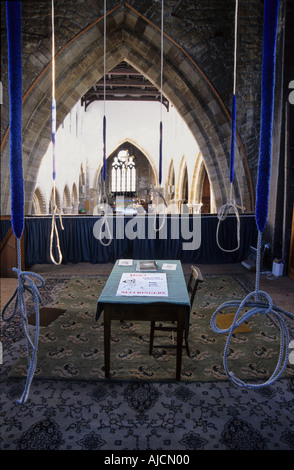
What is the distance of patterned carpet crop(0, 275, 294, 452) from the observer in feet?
6.37

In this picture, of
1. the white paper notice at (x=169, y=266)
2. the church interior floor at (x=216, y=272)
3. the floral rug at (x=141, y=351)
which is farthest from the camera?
the church interior floor at (x=216, y=272)

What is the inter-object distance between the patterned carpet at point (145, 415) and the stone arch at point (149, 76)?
551cm

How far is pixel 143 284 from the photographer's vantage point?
279 centimetres

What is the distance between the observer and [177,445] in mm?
1927

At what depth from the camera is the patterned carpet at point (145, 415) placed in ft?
6.37

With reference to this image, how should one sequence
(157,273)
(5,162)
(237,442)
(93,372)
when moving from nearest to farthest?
(237,442)
(93,372)
(157,273)
(5,162)

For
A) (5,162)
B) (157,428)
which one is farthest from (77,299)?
(5,162)

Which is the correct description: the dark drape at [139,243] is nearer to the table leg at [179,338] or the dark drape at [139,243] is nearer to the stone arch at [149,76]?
the stone arch at [149,76]

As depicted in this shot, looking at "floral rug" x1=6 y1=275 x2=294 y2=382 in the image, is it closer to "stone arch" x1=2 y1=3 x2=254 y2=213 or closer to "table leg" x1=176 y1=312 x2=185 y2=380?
"table leg" x1=176 y1=312 x2=185 y2=380

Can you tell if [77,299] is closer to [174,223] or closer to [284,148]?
[174,223]

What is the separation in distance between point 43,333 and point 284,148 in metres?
5.15

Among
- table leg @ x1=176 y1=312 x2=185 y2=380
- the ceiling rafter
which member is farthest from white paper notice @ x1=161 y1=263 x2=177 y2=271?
the ceiling rafter

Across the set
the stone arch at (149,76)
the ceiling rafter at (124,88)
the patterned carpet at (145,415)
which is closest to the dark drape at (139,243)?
the stone arch at (149,76)
